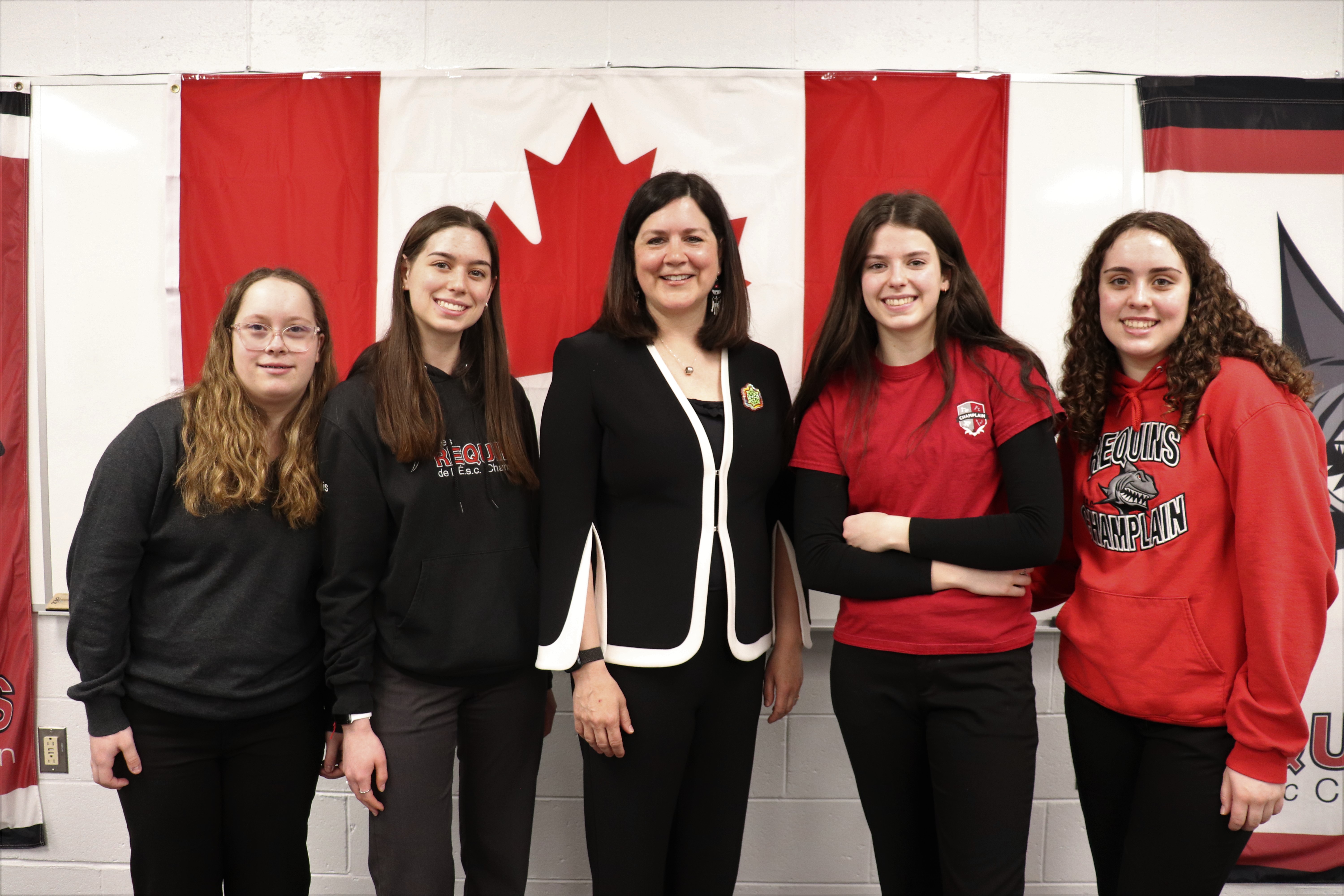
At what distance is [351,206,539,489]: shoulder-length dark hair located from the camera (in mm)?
1427

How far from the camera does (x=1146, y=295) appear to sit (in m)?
1.33

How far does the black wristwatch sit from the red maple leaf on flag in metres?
0.99

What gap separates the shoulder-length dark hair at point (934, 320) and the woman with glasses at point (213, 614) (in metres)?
1.03

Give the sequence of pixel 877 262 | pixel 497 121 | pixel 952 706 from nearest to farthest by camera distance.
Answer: pixel 952 706 < pixel 877 262 < pixel 497 121

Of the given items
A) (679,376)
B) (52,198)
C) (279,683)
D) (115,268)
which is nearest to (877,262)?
(679,376)

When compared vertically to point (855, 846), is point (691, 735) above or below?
above

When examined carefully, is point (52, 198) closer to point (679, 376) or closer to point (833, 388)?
point (679, 376)

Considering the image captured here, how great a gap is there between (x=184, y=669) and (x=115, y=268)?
1370mm

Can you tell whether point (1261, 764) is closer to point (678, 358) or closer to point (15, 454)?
point (678, 358)

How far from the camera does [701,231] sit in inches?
57.7

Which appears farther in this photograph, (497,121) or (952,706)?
(497,121)

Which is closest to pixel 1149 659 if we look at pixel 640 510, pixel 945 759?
pixel 945 759

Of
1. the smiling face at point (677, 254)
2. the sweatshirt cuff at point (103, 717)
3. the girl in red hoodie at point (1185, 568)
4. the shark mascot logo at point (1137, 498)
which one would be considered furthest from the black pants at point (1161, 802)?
the sweatshirt cuff at point (103, 717)

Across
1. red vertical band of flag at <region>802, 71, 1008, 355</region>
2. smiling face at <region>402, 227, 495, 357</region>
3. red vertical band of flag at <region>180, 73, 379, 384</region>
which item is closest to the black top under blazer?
smiling face at <region>402, 227, 495, 357</region>
